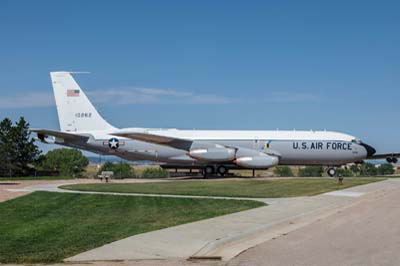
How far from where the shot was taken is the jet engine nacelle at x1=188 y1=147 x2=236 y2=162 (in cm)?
4212

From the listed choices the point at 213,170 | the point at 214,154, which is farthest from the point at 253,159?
the point at 213,170

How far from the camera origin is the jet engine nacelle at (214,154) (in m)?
42.1

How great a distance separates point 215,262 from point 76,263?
2183mm

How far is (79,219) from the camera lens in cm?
1512

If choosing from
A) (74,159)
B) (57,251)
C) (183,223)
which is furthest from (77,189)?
(74,159)

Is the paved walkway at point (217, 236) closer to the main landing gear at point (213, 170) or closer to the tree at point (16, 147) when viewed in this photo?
the main landing gear at point (213, 170)

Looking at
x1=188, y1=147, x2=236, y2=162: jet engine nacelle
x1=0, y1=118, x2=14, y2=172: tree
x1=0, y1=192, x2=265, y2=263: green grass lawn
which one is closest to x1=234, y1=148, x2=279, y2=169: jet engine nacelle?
x1=188, y1=147, x2=236, y2=162: jet engine nacelle

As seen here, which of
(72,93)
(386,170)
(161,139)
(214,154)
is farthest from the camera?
(386,170)

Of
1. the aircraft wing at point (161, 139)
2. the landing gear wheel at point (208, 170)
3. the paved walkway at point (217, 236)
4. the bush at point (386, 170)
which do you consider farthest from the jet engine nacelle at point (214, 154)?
the bush at point (386, 170)

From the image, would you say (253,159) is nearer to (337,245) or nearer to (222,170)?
(222,170)

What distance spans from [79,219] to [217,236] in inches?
190

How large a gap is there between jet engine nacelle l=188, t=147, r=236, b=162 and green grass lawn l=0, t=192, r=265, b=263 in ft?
62.8

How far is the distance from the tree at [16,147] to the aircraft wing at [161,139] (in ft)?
79.4

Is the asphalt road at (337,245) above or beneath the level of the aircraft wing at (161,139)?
beneath
